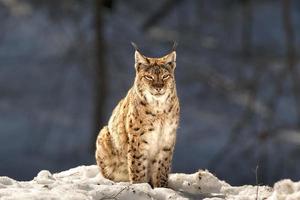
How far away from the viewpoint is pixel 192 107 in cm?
2130

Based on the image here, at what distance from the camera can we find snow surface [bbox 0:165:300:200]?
6.52 meters

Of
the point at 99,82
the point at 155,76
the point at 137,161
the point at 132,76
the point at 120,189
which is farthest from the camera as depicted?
the point at 132,76

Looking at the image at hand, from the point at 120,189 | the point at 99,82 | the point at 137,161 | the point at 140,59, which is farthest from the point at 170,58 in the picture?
the point at 99,82

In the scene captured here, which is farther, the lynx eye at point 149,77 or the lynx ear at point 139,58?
the lynx ear at point 139,58

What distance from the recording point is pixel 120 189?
6.87 meters

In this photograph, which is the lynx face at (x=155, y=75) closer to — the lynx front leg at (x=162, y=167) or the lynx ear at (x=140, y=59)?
the lynx ear at (x=140, y=59)

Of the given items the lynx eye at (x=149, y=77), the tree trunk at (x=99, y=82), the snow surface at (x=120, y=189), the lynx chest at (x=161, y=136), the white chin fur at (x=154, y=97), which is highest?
the tree trunk at (x=99, y=82)

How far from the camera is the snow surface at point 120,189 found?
6.52 metres

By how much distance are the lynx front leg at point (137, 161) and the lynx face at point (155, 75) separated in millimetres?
468

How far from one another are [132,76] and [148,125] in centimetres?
1359

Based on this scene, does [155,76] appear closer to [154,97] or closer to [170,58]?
[154,97]

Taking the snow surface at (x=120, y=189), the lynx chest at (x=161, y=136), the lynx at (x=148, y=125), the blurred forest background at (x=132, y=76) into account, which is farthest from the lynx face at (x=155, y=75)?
the blurred forest background at (x=132, y=76)

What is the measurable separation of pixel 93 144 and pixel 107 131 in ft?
34.0

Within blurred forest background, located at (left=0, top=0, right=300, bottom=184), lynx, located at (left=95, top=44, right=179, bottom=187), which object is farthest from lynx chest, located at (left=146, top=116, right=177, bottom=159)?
blurred forest background, located at (left=0, top=0, right=300, bottom=184)
